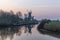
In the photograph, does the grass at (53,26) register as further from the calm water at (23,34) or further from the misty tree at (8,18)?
the misty tree at (8,18)

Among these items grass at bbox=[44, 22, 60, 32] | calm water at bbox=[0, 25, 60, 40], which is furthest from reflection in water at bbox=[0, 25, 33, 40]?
grass at bbox=[44, 22, 60, 32]

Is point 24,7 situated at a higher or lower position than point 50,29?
higher

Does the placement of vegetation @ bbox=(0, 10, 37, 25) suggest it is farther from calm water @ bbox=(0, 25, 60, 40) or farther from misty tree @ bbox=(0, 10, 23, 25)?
calm water @ bbox=(0, 25, 60, 40)

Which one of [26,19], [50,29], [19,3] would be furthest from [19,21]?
[50,29]

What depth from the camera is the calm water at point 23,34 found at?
18.2 ft

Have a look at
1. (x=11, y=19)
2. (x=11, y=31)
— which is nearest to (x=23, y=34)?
(x=11, y=31)

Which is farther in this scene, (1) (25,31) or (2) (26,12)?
(1) (25,31)


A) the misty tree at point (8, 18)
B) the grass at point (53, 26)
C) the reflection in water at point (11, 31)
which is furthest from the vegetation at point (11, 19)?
the grass at point (53, 26)

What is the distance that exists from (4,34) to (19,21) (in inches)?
30.5

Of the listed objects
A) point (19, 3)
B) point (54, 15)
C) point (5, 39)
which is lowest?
point (5, 39)

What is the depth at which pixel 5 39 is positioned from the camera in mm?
5496

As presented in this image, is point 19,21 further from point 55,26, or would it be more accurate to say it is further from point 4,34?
point 55,26

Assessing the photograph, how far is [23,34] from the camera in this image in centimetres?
582

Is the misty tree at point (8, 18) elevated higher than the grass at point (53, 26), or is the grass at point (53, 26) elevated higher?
the misty tree at point (8, 18)
